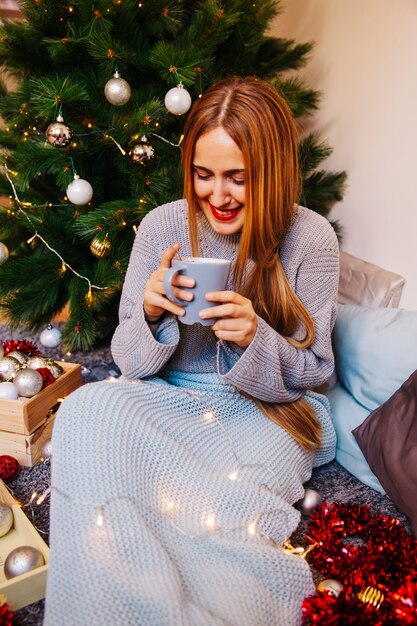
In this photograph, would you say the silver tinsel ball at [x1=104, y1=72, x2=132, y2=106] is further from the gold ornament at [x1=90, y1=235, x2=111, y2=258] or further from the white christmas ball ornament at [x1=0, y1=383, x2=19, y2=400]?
the white christmas ball ornament at [x1=0, y1=383, x2=19, y2=400]

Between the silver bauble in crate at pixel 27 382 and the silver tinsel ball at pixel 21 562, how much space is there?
40 cm

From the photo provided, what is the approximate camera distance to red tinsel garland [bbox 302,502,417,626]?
0.73 metres

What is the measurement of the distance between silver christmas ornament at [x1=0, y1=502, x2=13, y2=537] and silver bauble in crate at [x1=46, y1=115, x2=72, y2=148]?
0.83 metres

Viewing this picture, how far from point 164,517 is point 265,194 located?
0.56 meters

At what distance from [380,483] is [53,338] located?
0.97 m

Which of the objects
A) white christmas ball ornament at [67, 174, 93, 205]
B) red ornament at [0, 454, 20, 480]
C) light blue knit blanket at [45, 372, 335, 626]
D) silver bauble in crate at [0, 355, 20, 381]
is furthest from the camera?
white christmas ball ornament at [67, 174, 93, 205]

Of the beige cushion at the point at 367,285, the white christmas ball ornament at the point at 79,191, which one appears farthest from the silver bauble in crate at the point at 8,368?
the beige cushion at the point at 367,285

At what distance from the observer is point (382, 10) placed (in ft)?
4.70

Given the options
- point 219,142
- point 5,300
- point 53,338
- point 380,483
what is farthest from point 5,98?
point 380,483

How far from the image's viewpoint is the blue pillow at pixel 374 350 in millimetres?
1170

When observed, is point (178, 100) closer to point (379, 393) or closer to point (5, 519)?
point (379, 393)

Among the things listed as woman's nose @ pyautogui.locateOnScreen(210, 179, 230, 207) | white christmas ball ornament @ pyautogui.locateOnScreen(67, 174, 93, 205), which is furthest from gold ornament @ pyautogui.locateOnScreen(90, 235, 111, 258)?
woman's nose @ pyautogui.locateOnScreen(210, 179, 230, 207)

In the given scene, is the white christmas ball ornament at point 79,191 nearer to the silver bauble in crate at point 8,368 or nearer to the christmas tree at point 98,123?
the christmas tree at point 98,123

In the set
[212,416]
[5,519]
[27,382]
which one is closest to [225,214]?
[212,416]
